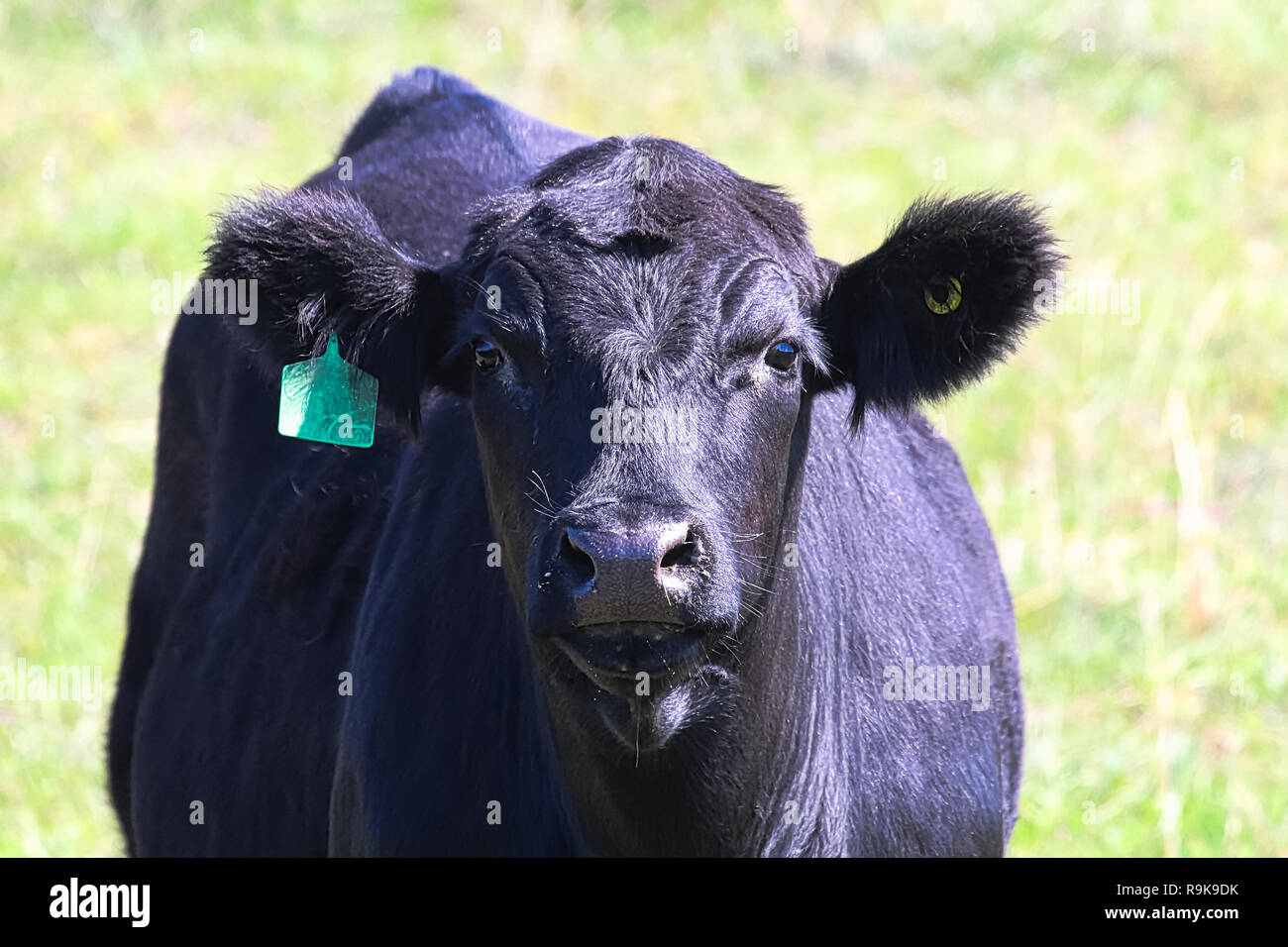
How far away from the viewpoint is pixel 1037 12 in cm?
1460

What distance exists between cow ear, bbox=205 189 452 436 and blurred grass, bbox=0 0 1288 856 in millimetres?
2124

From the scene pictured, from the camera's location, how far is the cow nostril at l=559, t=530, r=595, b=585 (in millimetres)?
3547

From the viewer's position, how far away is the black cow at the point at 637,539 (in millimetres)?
3785

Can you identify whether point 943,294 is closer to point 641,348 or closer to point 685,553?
point 641,348

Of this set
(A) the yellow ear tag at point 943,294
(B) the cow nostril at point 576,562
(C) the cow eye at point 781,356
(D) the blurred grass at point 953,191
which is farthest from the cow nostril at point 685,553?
(D) the blurred grass at point 953,191

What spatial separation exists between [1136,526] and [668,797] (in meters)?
5.18

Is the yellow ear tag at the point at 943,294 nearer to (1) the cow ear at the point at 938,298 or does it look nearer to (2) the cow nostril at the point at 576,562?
(1) the cow ear at the point at 938,298

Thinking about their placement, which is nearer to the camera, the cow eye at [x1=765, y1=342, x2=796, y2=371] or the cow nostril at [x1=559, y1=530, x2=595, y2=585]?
the cow nostril at [x1=559, y1=530, x2=595, y2=585]

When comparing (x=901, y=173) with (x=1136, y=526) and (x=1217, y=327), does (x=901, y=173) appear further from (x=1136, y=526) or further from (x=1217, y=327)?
(x=1136, y=526)

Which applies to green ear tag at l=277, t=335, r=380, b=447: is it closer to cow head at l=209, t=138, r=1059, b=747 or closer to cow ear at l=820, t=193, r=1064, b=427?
cow head at l=209, t=138, r=1059, b=747

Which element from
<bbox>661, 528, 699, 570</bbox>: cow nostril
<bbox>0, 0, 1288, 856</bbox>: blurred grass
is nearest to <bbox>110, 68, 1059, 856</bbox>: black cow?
<bbox>661, 528, 699, 570</bbox>: cow nostril

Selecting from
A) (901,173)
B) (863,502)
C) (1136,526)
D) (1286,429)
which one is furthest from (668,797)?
(901,173)

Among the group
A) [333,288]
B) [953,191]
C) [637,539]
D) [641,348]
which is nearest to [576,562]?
[637,539]

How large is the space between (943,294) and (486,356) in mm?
1041
